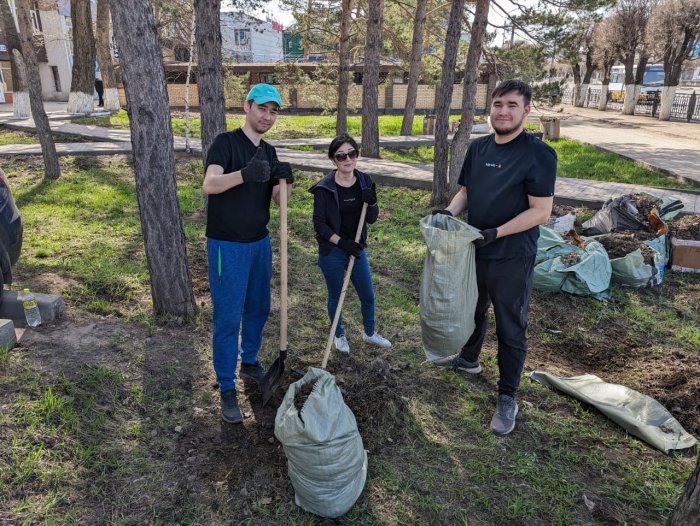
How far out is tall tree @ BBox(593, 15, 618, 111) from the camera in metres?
28.4

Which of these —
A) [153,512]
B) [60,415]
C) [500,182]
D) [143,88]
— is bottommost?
[153,512]

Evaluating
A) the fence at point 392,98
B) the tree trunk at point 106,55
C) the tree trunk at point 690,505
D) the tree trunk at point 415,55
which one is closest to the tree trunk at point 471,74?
the tree trunk at point 690,505

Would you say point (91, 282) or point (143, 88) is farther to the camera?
point (91, 282)

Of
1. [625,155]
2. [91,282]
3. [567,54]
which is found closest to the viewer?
[91,282]

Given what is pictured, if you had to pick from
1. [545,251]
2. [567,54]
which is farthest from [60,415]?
[567,54]

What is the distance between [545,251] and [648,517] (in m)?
3.43

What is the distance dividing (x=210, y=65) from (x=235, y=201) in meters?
3.66

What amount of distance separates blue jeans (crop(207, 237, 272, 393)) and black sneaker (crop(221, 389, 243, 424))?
4 cm

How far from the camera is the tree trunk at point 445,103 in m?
7.15

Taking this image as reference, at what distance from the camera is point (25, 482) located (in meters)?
2.39

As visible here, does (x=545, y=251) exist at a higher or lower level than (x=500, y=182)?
lower

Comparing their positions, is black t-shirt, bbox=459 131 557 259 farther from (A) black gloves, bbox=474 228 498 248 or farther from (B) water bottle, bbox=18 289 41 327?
(B) water bottle, bbox=18 289 41 327

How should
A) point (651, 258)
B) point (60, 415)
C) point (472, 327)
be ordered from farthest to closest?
point (651, 258) < point (472, 327) < point (60, 415)

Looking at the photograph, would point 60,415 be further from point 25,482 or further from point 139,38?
point 139,38
